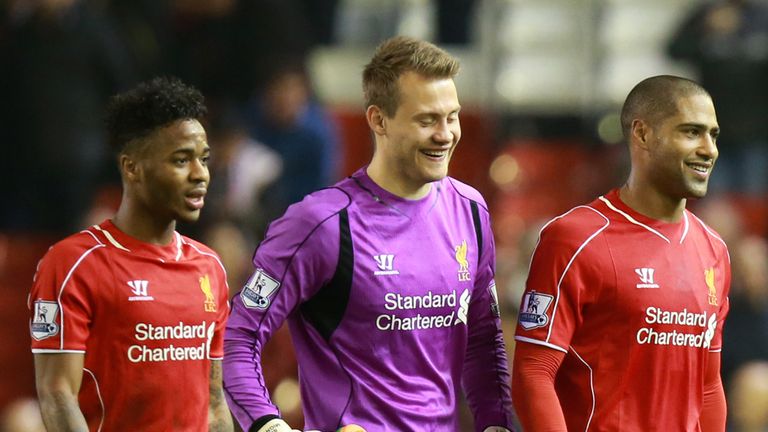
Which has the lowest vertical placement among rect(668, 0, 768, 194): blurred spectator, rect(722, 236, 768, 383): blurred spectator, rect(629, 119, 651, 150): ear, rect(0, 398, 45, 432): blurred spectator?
rect(0, 398, 45, 432): blurred spectator

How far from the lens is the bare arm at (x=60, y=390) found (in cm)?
493

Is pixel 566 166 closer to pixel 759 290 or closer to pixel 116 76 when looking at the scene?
pixel 759 290

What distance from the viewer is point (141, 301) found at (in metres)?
5.18

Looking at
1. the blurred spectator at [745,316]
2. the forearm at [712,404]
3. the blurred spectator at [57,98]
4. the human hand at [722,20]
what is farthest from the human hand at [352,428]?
the human hand at [722,20]

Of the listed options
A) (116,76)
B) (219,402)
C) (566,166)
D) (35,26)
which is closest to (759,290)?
(566,166)

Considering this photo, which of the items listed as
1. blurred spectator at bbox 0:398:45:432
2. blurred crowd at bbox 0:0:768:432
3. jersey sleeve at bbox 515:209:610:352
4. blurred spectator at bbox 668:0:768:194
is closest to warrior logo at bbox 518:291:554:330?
jersey sleeve at bbox 515:209:610:352

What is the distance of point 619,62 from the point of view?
40.0ft

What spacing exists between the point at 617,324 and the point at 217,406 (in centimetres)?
146

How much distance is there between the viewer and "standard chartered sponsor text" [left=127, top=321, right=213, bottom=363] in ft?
16.9

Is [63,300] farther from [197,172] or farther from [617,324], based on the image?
[617,324]

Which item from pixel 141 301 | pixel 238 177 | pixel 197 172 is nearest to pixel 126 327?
pixel 141 301

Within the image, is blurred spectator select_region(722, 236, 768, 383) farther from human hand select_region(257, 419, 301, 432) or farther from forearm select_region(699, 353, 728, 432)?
human hand select_region(257, 419, 301, 432)

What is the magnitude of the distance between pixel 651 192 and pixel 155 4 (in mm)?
6076

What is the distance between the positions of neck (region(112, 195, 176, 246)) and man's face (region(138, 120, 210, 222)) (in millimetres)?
32
